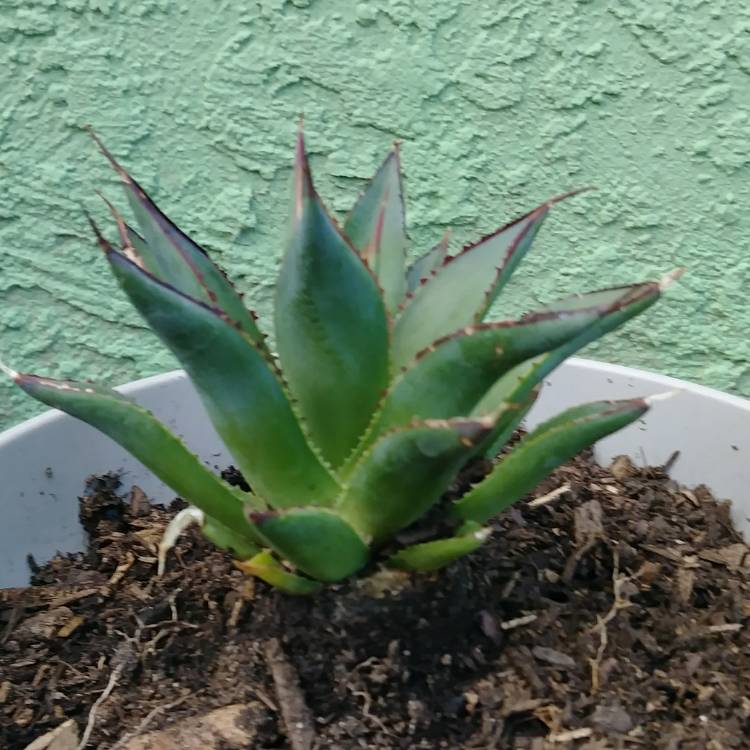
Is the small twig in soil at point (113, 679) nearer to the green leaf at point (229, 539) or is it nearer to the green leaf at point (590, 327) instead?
the green leaf at point (229, 539)

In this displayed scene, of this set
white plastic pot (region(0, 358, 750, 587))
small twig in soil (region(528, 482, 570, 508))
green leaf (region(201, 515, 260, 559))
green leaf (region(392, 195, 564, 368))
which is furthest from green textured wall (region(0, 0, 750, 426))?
green leaf (region(201, 515, 260, 559))

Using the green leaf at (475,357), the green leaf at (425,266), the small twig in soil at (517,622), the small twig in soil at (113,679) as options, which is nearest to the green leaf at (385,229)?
the green leaf at (425,266)

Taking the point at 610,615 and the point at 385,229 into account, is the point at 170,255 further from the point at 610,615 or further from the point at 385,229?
the point at 610,615

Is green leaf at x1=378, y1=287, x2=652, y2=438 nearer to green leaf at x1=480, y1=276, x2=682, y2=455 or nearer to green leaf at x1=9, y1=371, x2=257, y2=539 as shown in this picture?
green leaf at x1=480, y1=276, x2=682, y2=455

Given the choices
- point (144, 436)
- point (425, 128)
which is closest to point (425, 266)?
point (144, 436)

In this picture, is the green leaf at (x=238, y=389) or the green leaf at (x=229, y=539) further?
the green leaf at (x=229, y=539)
